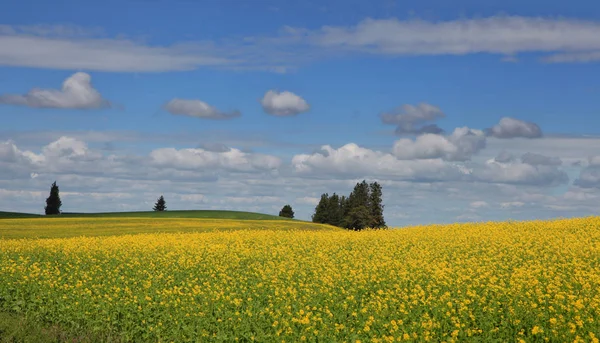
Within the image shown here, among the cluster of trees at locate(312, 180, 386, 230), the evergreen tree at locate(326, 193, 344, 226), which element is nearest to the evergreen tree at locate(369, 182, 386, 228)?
the cluster of trees at locate(312, 180, 386, 230)

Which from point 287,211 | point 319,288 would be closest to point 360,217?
point 287,211

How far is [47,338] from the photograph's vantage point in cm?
1753

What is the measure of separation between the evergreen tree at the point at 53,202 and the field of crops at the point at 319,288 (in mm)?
81558

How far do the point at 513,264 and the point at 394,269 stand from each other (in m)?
4.31

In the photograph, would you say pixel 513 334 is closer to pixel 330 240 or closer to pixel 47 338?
pixel 47 338

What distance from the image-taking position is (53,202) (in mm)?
107125

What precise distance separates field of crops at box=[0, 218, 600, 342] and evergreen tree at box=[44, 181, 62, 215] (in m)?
81.6

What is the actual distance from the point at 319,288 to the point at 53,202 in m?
98.2

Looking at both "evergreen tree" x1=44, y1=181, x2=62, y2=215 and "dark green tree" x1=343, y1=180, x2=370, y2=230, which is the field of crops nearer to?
"dark green tree" x1=343, y1=180, x2=370, y2=230

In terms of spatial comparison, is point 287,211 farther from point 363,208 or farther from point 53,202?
point 53,202

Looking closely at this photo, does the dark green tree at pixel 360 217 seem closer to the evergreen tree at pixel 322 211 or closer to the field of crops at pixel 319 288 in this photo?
the evergreen tree at pixel 322 211

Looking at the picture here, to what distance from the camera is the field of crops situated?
48.7ft

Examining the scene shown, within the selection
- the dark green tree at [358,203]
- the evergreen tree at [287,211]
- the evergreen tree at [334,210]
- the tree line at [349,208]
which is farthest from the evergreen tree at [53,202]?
the dark green tree at [358,203]

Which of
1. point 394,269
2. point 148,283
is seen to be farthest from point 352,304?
point 148,283
